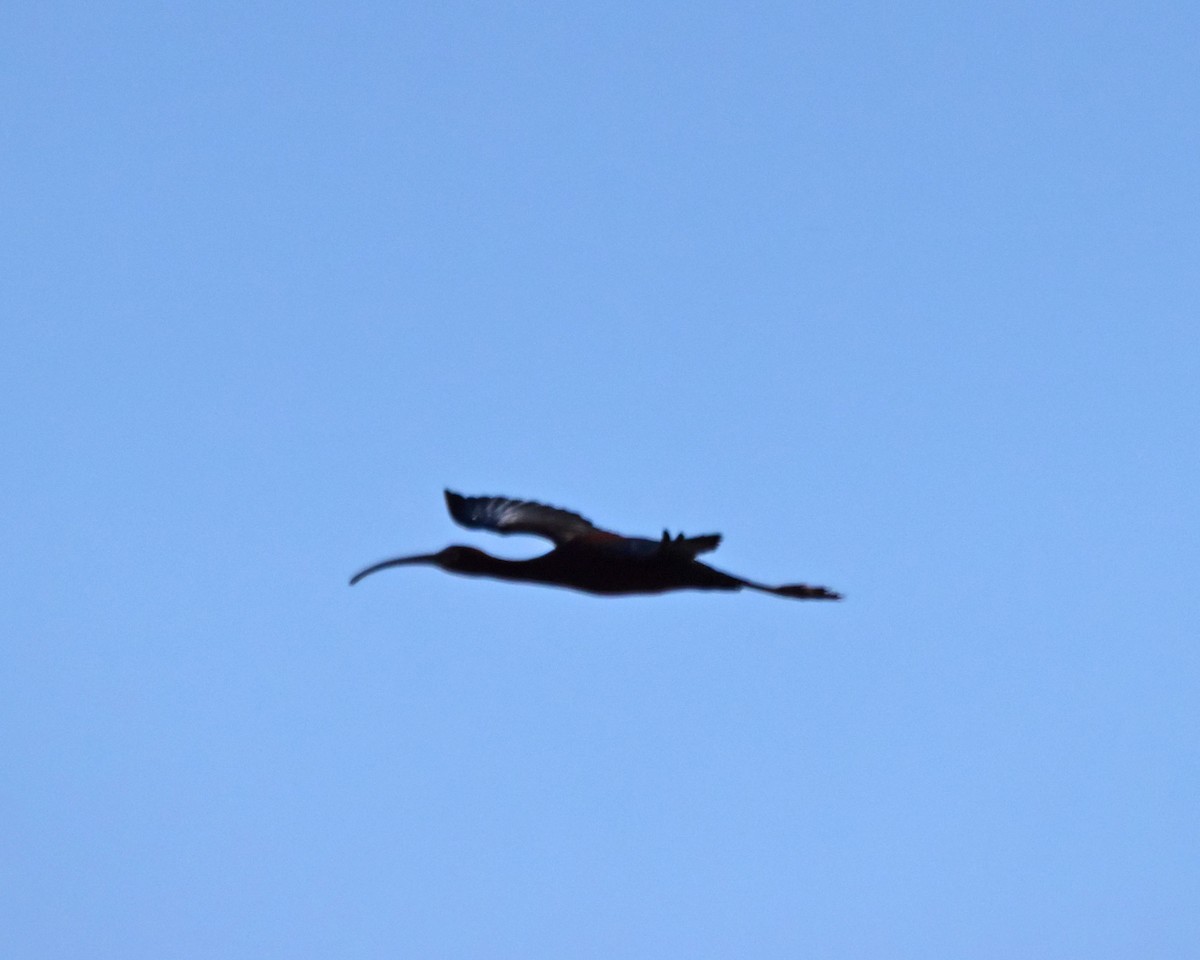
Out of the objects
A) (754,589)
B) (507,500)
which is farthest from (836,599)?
(507,500)

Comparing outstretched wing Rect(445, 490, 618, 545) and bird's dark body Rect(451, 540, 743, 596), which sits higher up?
outstretched wing Rect(445, 490, 618, 545)

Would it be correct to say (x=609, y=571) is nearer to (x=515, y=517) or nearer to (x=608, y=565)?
(x=608, y=565)

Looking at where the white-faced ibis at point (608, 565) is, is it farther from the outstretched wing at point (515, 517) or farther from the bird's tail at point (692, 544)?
the outstretched wing at point (515, 517)

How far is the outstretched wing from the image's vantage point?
22.2m

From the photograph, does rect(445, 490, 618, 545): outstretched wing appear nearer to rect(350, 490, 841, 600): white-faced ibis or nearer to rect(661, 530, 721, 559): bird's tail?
rect(350, 490, 841, 600): white-faced ibis

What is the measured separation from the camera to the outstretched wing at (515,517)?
72.7 ft

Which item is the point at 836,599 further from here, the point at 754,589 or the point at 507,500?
the point at 507,500

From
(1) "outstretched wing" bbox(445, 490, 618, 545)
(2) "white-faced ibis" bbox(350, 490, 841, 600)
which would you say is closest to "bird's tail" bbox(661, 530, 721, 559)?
(2) "white-faced ibis" bbox(350, 490, 841, 600)

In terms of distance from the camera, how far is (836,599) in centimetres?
1978

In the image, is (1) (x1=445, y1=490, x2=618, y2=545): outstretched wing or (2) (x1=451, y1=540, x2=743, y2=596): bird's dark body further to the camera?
(1) (x1=445, y1=490, x2=618, y2=545): outstretched wing

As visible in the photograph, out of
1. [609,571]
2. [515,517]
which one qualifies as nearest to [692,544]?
[609,571]

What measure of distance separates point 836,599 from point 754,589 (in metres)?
1.42

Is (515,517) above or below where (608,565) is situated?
above

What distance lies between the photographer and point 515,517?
74.1ft
